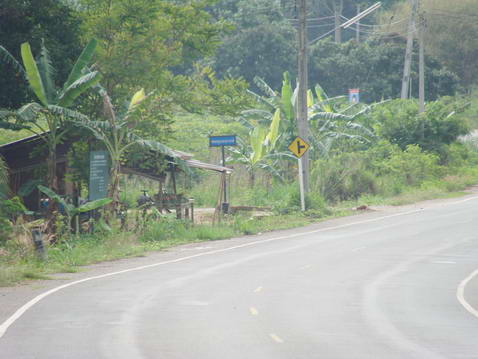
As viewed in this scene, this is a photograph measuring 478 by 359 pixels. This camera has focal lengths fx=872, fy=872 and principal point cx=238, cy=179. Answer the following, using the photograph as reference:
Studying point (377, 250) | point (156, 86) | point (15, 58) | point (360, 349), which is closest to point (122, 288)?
point (360, 349)

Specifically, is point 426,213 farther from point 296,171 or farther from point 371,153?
point 371,153

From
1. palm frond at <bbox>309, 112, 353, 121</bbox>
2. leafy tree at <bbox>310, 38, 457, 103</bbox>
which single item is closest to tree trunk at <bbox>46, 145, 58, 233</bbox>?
palm frond at <bbox>309, 112, 353, 121</bbox>

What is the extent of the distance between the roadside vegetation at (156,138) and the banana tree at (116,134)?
0.06 m

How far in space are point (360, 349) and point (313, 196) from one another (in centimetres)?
2339

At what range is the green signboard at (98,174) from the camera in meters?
24.8

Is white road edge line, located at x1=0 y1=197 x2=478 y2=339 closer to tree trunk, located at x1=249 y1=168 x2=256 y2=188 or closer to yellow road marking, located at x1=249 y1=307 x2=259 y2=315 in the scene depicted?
yellow road marking, located at x1=249 y1=307 x2=259 y2=315

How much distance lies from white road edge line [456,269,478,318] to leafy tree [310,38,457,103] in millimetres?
49471

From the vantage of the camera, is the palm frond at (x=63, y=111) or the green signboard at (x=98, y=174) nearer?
the palm frond at (x=63, y=111)

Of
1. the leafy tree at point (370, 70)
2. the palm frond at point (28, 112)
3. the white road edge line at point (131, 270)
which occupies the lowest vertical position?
the white road edge line at point (131, 270)

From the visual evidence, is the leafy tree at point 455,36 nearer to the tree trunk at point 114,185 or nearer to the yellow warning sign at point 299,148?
the yellow warning sign at point 299,148

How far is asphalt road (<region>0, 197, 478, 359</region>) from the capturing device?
408 inches

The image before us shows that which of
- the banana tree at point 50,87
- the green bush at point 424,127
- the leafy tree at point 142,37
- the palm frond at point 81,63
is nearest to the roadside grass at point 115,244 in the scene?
the banana tree at point 50,87

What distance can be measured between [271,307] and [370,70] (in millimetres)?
57183

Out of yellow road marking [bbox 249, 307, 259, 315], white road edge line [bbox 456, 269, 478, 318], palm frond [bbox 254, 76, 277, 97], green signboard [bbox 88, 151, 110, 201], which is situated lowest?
white road edge line [bbox 456, 269, 478, 318]
